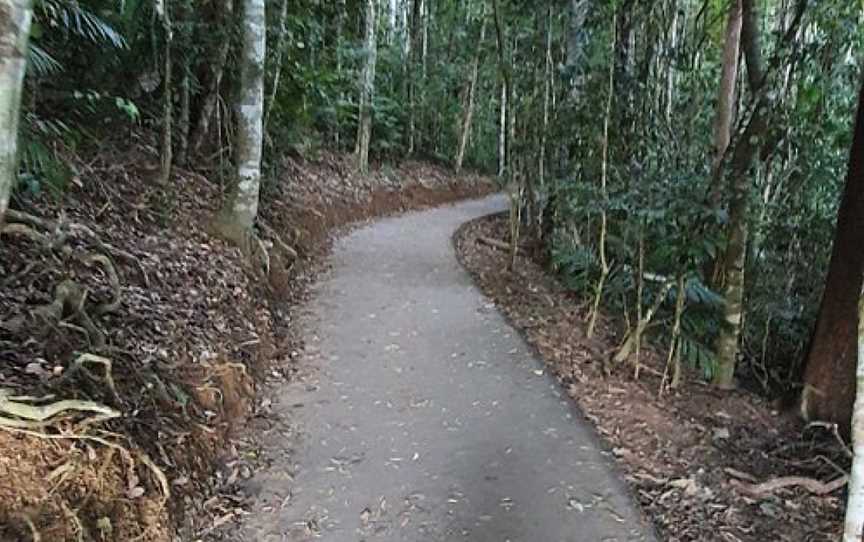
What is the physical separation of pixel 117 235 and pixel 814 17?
724cm

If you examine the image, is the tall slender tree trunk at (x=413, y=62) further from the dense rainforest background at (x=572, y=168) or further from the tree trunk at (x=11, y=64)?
the tree trunk at (x=11, y=64)

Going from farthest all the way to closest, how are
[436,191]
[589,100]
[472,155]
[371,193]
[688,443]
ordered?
[472,155] → [436,191] → [371,193] → [589,100] → [688,443]

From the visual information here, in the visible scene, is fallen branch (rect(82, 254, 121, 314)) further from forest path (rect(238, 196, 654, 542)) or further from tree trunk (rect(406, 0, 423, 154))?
tree trunk (rect(406, 0, 423, 154))

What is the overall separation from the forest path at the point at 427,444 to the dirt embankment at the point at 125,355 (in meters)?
0.44

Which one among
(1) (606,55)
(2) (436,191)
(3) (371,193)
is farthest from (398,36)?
(1) (606,55)

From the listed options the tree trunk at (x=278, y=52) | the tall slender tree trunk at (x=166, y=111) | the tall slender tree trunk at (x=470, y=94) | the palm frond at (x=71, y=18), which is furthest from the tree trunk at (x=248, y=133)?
the tall slender tree trunk at (x=470, y=94)

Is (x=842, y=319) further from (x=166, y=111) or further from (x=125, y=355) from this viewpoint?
(x=166, y=111)

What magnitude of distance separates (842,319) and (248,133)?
6516 millimetres

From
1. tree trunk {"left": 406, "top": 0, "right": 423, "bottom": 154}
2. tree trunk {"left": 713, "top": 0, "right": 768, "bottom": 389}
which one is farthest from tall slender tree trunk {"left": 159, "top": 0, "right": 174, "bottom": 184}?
tree trunk {"left": 406, "top": 0, "right": 423, "bottom": 154}

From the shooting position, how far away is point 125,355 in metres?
4.51

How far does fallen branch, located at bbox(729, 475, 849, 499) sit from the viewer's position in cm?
503

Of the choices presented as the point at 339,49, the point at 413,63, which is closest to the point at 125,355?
the point at 339,49

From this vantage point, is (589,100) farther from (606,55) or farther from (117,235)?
(117,235)

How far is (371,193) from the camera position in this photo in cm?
Answer: 1764
